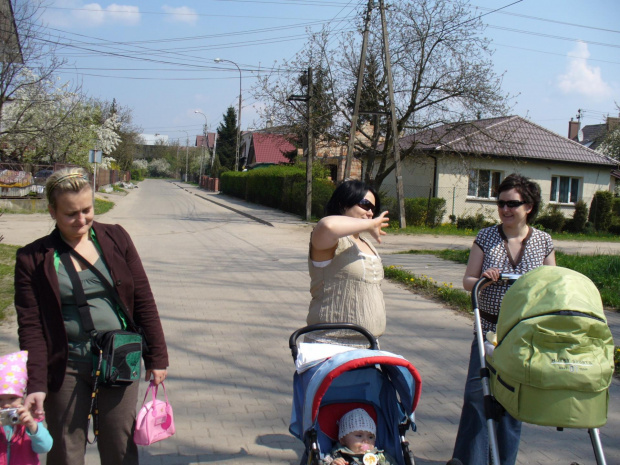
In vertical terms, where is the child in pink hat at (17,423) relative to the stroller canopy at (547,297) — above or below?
below

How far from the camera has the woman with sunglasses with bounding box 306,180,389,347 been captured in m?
3.04

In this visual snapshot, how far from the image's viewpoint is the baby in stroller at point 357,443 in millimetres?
2670

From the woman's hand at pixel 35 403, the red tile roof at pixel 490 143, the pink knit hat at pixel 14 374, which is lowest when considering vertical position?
the woman's hand at pixel 35 403

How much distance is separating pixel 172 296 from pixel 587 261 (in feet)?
27.9

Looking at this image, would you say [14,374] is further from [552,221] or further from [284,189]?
[284,189]

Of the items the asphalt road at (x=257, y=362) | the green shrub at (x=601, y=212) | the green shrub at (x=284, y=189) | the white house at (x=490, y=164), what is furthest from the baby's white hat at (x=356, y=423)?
the green shrub at (x=601, y=212)

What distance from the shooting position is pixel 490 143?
24.5 meters

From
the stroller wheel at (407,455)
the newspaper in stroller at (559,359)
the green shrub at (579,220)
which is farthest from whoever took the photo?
the green shrub at (579,220)

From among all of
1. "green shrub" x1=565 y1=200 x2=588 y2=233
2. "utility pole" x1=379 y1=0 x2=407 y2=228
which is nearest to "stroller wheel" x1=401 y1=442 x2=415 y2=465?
"utility pole" x1=379 y1=0 x2=407 y2=228

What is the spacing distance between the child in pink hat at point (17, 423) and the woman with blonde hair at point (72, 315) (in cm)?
4

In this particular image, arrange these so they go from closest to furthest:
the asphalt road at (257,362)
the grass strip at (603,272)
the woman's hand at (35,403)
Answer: the woman's hand at (35,403) → the asphalt road at (257,362) → the grass strip at (603,272)

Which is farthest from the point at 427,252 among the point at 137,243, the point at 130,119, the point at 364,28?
the point at 130,119

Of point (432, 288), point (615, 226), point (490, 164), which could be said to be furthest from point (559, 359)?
point (615, 226)

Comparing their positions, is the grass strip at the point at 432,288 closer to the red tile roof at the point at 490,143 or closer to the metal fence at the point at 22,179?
the red tile roof at the point at 490,143
